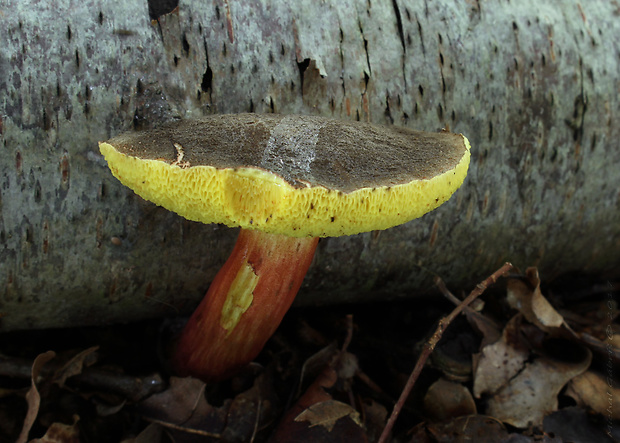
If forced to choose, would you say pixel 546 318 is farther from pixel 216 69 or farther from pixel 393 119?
pixel 216 69

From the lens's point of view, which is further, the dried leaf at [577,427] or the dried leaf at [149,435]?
the dried leaf at [577,427]

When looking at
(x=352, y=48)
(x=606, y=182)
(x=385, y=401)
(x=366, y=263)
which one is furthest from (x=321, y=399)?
(x=606, y=182)

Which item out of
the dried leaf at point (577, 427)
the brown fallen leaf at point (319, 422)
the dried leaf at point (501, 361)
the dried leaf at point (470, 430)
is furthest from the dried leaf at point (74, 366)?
the dried leaf at point (577, 427)

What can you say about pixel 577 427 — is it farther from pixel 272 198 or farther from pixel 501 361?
pixel 272 198

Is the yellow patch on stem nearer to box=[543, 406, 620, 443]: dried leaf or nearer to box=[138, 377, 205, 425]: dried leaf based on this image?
box=[138, 377, 205, 425]: dried leaf

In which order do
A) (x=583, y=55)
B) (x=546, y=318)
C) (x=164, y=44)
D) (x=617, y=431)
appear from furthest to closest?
(x=583, y=55)
(x=546, y=318)
(x=617, y=431)
(x=164, y=44)

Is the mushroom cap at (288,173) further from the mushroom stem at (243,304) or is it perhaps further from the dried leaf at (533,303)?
the dried leaf at (533,303)
